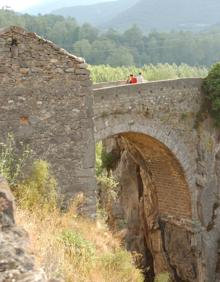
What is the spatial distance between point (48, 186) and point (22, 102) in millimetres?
1615

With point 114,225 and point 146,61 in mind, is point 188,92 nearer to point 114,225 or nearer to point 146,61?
point 114,225

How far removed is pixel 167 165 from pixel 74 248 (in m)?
11.1

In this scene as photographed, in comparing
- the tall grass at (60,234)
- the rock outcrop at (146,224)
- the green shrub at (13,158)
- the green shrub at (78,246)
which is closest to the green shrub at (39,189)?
the tall grass at (60,234)

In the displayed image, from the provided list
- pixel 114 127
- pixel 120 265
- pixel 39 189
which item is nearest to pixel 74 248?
pixel 120 265

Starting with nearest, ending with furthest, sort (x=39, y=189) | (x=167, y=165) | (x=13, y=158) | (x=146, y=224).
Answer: (x=39, y=189), (x=13, y=158), (x=167, y=165), (x=146, y=224)

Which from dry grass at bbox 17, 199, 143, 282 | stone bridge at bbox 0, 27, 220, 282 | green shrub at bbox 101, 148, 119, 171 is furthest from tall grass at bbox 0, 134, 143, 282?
→ green shrub at bbox 101, 148, 119, 171

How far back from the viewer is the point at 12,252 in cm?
496

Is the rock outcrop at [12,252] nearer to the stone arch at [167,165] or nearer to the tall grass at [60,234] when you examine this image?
the tall grass at [60,234]

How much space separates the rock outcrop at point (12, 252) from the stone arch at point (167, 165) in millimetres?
10881

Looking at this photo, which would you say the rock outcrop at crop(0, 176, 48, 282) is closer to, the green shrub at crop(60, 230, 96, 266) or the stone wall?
the green shrub at crop(60, 230, 96, 266)

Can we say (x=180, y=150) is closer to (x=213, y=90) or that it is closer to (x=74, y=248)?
(x=213, y=90)

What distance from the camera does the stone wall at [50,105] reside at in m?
9.98

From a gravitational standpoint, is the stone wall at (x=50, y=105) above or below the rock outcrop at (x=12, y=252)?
above

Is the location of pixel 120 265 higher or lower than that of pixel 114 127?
lower
